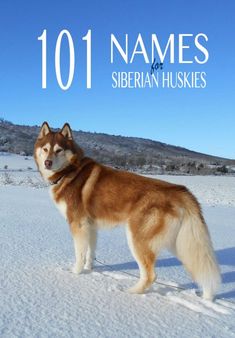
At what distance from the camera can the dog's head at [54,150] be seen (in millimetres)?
5176

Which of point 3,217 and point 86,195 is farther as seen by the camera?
point 3,217

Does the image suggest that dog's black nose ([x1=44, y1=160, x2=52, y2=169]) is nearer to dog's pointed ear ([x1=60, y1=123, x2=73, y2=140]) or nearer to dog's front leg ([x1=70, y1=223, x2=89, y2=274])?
dog's pointed ear ([x1=60, y1=123, x2=73, y2=140])

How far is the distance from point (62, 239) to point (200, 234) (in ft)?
10.7

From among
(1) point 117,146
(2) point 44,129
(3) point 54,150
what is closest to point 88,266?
(3) point 54,150

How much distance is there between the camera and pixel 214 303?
406 cm

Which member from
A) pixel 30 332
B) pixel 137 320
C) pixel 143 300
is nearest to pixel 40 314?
pixel 30 332

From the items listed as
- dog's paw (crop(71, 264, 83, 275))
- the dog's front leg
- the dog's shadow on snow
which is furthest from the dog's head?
the dog's shadow on snow

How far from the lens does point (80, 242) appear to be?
5.05 m

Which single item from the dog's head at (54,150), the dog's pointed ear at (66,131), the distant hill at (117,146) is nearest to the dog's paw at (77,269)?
the dog's head at (54,150)

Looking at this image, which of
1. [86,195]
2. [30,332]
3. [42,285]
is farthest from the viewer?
[86,195]

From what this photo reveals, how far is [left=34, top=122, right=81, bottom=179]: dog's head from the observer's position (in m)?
5.18

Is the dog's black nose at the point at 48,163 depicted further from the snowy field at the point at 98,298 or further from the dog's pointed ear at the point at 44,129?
the snowy field at the point at 98,298

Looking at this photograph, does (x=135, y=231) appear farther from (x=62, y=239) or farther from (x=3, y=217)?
(x=3, y=217)

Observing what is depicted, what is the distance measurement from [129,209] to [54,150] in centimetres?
133
